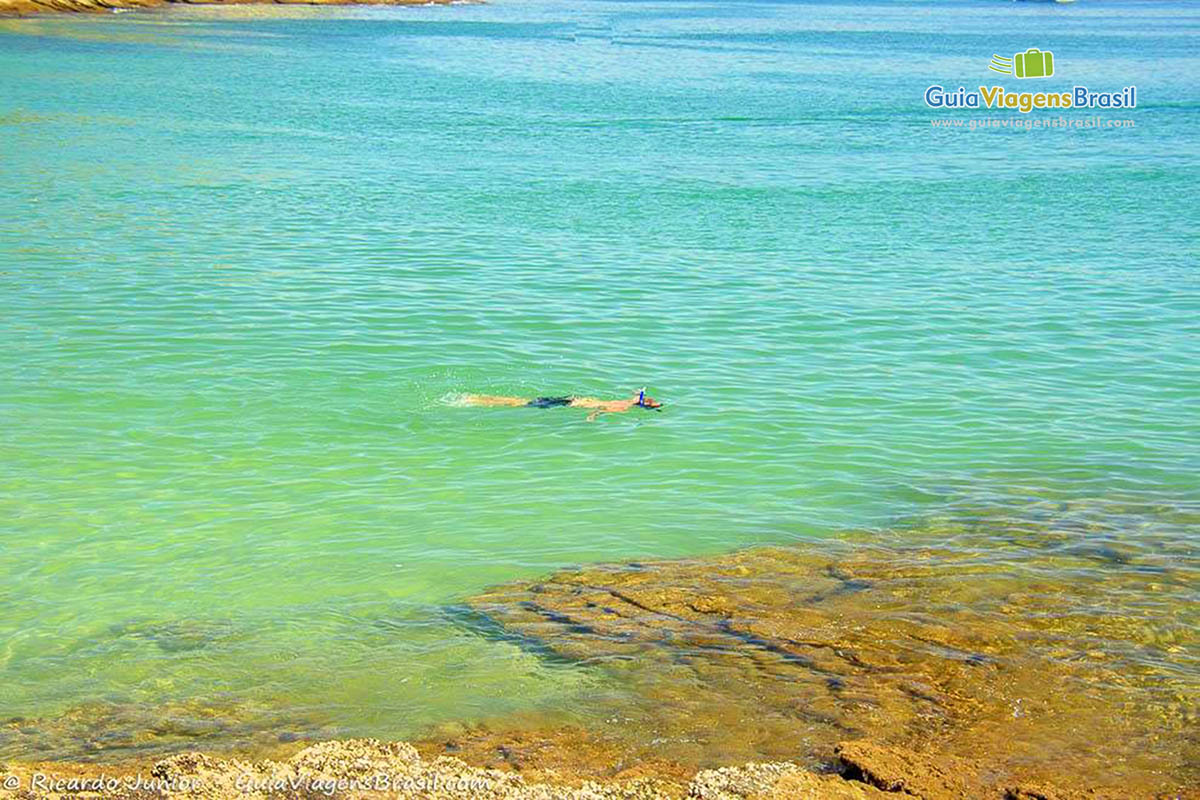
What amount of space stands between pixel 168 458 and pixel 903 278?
596 inches

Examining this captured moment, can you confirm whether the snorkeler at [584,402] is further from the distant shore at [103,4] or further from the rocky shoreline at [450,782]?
the distant shore at [103,4]

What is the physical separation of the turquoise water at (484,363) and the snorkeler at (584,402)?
0.76ft

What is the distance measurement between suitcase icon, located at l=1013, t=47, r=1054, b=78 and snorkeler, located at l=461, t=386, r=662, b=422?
5453 cm

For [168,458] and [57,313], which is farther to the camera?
[57,313]

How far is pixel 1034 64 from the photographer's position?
225ft

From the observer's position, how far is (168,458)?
14.7 metres

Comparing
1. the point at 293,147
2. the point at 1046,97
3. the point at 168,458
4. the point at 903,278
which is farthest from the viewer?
the point at 1046,97

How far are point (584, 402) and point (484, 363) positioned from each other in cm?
273

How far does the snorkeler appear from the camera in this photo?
646 inches

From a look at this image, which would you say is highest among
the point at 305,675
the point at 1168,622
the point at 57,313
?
the point at 57,313

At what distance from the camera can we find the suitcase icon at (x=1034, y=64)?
64.9 metres

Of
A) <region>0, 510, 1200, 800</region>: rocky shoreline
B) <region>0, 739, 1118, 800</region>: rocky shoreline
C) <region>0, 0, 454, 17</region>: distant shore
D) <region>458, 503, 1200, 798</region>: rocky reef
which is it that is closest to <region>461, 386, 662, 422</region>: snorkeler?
<region>458, 503, 1200, 798</region>: rocky reef

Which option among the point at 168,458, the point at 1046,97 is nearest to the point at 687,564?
the point at 168,458

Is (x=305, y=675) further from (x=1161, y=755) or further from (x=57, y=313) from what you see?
(x=57, y=313)
